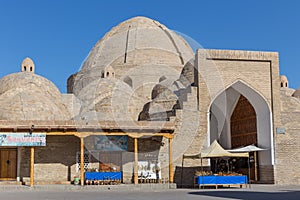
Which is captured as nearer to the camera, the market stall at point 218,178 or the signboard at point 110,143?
the market stall at point 218,178

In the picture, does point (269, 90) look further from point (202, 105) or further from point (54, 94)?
point (54, 94)

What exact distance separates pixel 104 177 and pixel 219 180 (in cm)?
453

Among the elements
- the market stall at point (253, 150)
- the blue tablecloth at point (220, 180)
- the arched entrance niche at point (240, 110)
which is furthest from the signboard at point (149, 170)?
the market stall at point (253, 150)

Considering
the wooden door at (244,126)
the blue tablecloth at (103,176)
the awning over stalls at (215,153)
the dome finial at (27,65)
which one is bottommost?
the blue tablecloth at (103,176)

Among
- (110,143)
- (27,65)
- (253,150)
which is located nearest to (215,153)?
(253,150)

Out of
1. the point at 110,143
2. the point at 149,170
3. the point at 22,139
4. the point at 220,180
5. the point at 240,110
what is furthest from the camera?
the point at 240,110

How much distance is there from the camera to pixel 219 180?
1705 centimetres

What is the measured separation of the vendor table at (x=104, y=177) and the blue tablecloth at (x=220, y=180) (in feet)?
10.5

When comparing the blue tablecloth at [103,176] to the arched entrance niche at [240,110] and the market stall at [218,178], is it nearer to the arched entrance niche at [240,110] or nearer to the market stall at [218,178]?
the market stall at [218,178]

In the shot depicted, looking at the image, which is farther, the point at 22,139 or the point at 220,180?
the point at 220,180

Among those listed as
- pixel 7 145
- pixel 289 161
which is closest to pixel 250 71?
pixel 289 161

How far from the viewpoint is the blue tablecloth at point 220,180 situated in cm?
1700

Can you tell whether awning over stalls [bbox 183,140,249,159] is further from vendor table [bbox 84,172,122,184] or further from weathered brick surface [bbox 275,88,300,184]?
vendor table [bbox 84,172,122,184]

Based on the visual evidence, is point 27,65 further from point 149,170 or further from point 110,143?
point 149,170
